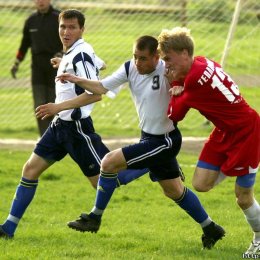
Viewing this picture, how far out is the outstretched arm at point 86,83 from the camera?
836 cm

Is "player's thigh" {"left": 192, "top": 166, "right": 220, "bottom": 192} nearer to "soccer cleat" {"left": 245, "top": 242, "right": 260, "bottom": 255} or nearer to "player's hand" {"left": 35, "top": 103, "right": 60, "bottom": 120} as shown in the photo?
"soccer cleat" {"left": 245, "top": 242, "right": 260, "bottom": 255}

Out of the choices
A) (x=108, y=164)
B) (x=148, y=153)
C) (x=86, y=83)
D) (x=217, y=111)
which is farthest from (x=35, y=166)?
(x=217, y=111)

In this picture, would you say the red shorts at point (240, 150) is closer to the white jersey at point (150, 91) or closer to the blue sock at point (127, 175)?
the white jersey at point (150, 91)

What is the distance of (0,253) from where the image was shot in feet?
26.8

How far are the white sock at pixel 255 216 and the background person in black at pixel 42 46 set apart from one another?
689 cm

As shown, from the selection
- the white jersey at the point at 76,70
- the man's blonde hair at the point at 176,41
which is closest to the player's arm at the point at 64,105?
the white jersey at the point at 76,70

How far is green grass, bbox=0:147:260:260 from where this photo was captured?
834cm

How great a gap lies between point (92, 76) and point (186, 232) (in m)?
1.91

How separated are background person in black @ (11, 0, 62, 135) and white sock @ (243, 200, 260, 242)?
271 inches

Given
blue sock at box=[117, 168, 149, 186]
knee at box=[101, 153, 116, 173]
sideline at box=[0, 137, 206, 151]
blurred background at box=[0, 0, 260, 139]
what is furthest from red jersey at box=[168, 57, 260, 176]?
blurred background at box=[0, 0, 260, 139]

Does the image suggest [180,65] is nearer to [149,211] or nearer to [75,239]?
[75,239]

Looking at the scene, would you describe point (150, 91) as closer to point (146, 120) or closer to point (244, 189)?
point (146, 120)

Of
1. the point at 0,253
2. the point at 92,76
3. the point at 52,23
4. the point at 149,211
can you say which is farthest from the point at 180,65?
the point at 52,23

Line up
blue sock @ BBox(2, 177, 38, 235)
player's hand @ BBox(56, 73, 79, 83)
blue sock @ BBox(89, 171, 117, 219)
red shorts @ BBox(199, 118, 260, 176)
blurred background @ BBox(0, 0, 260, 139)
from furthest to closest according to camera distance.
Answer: blurred background @ BBox(0, 0, 260, 139) → blue sock @ BBox(2, 177, 38, 235) → blue sock @ BBox(89, 171, 117, 219) → player's hand @ BBox(56, 73, 79, 83) → red shorts @ BBox(199, 118, 260, 176)
